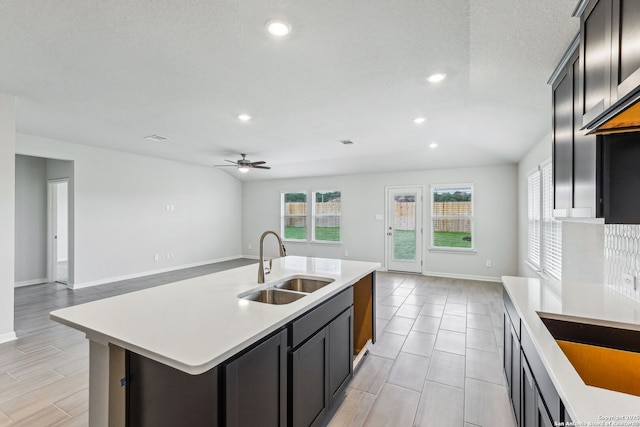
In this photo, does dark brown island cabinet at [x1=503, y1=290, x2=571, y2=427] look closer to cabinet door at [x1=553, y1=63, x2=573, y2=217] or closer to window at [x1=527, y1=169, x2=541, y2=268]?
cabinet door at [x1=553, y1=63, x2=573, y2=217]

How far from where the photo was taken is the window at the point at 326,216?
7.73 m

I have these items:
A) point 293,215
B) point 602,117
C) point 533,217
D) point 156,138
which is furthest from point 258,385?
point 293,215

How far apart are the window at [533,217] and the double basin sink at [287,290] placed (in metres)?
3.50

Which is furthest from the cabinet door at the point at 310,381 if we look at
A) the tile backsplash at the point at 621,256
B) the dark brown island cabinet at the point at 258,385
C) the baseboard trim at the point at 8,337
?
the baseboard trim at the point at 8,337

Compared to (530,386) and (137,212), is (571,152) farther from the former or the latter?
(137,212)

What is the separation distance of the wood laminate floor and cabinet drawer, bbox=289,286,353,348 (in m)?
0.72

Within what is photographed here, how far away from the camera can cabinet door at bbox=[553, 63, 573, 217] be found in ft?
5.40

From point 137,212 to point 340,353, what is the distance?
18.8ft

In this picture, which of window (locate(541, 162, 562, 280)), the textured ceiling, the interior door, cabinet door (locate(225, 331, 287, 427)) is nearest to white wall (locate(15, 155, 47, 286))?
the textured ceiling

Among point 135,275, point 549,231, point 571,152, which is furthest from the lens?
point 135,275

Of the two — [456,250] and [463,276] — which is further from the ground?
[456,250]

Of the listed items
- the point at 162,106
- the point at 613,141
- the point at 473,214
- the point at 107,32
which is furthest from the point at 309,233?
the point at 613,141

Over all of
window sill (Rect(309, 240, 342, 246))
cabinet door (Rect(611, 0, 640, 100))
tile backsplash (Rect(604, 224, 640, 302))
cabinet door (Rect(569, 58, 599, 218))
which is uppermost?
cabinet door (Rect(611, 0, 640, 100))

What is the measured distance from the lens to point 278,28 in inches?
76.1
